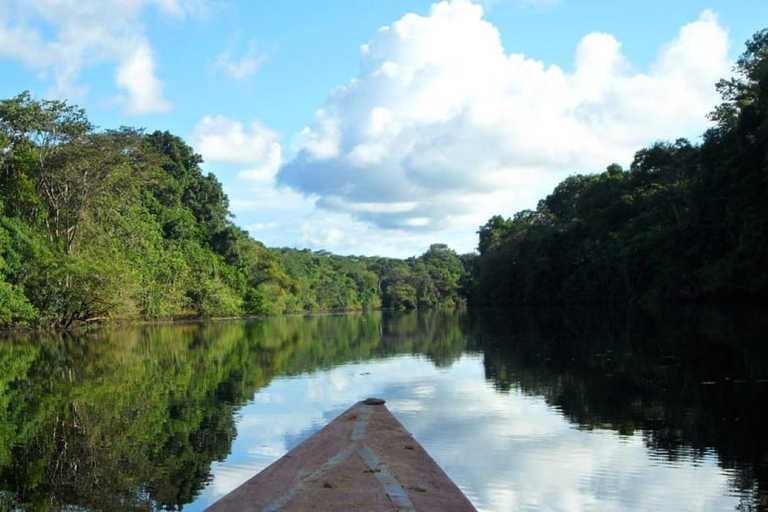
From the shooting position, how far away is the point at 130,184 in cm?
3572

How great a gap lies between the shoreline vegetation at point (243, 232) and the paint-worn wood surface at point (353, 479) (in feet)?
76.7

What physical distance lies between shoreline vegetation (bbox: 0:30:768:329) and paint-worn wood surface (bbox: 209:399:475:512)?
920 inches

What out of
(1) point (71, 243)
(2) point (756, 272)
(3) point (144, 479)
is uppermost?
(1) point (71, 243)

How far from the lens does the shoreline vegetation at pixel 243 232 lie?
29.8m

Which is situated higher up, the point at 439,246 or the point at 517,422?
the point at 439,246

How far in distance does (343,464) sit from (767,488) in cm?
347

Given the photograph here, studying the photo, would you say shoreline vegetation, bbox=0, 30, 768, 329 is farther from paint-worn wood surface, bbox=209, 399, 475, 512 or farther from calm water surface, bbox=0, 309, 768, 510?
paint-worn wood surface, bbox=209, 399, 475, 512

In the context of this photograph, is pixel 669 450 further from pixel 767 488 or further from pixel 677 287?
pixel 677 287

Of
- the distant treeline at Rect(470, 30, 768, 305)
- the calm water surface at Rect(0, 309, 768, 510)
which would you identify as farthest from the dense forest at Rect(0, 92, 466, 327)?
the distant treeline at Rect(470, 30, 768, 305)

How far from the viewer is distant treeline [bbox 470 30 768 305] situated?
28516 mm

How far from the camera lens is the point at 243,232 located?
75000 millimetres

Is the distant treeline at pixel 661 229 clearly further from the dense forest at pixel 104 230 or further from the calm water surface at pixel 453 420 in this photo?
the dense forest at pixel 104 230

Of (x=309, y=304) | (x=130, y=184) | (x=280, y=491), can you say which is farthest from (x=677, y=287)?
(x=309, y=304)

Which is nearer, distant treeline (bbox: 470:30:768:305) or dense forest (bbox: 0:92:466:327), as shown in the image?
distant treeline (bbox: 470:30:768:305)
